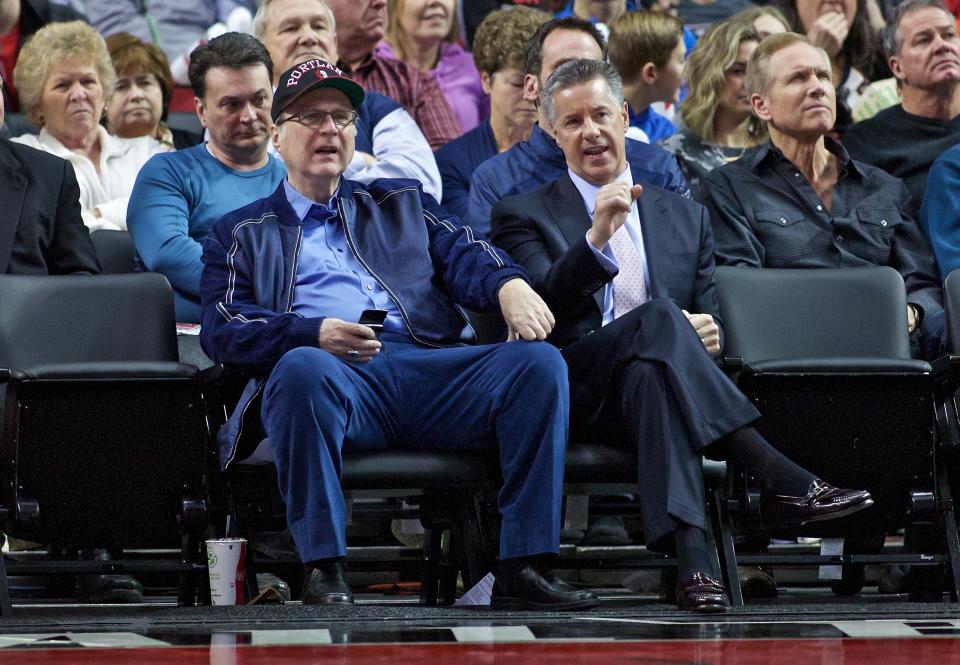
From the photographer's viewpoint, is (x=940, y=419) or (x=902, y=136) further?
(x=902, y=136)

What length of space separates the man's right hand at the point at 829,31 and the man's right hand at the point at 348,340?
3.12 m

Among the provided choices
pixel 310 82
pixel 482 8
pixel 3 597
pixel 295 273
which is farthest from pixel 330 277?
pixel 482 8

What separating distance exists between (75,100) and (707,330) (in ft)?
7.44

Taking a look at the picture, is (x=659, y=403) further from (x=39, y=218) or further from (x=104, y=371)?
(x=39, y=218)

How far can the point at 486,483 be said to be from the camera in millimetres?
3400

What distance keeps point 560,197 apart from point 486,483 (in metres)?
0.89

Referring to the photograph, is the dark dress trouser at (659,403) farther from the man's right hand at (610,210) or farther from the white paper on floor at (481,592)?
the white paper on floor at (481,592)

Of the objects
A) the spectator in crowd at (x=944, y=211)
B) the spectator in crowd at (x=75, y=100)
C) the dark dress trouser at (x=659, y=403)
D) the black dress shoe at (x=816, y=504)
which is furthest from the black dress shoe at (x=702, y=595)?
the spectator in crowd at (x=75, y=100)

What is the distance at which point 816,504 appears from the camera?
3.21 metres

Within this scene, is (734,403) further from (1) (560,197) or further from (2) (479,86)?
(2) (479,86)

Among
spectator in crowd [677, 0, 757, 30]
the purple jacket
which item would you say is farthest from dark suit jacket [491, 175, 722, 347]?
spectator in crowd [677, 0, 757, 30]

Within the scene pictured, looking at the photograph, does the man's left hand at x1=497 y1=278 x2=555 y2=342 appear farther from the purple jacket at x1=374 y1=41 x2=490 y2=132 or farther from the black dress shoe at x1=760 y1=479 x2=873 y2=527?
the purple jacket at x1=374 y1=41 x2=490 y2=132

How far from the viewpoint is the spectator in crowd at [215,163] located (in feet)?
13.9

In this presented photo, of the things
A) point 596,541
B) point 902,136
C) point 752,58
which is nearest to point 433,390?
point 596,541
